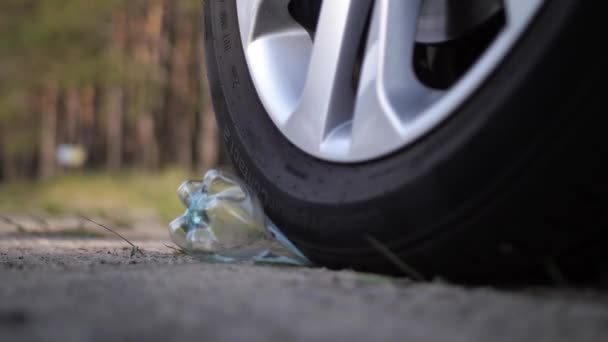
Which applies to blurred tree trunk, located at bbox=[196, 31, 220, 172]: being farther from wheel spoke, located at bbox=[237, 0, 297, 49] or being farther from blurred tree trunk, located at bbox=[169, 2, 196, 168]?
wheel spoke, located at bbox=[237, 0, 297, 49]

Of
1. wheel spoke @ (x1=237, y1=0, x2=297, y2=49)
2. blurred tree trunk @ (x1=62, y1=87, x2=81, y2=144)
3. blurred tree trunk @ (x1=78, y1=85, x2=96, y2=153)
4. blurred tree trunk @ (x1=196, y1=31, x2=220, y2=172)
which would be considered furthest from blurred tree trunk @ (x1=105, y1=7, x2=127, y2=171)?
wheel spoke @ (x1=237, y1=0, x2=297, y2=49)

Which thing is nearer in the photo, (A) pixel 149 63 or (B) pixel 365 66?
(B) pixel 365 66

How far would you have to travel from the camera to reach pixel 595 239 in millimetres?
1467

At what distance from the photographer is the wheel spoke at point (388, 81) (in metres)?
1.83

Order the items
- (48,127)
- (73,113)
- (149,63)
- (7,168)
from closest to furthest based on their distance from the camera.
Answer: (149,63) < (73,113) < (48,127) < (7,168)

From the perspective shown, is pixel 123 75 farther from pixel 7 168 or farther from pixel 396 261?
pixel 7 168

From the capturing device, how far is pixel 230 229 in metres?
2.24

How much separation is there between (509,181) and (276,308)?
1.68 feet

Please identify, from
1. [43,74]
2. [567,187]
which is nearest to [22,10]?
[43,74]

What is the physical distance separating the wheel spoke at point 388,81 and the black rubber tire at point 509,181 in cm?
10

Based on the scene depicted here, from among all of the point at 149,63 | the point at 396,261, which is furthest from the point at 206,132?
the point at 396,261

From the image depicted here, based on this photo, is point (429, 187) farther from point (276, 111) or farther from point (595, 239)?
point (276, 111)

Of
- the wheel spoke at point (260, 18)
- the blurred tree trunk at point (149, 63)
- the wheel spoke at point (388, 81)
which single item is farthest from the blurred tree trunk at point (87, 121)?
the wheel spoke at point (388, 81)

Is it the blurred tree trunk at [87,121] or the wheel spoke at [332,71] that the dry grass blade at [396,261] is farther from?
the blurred tree trunk at [87,121]
